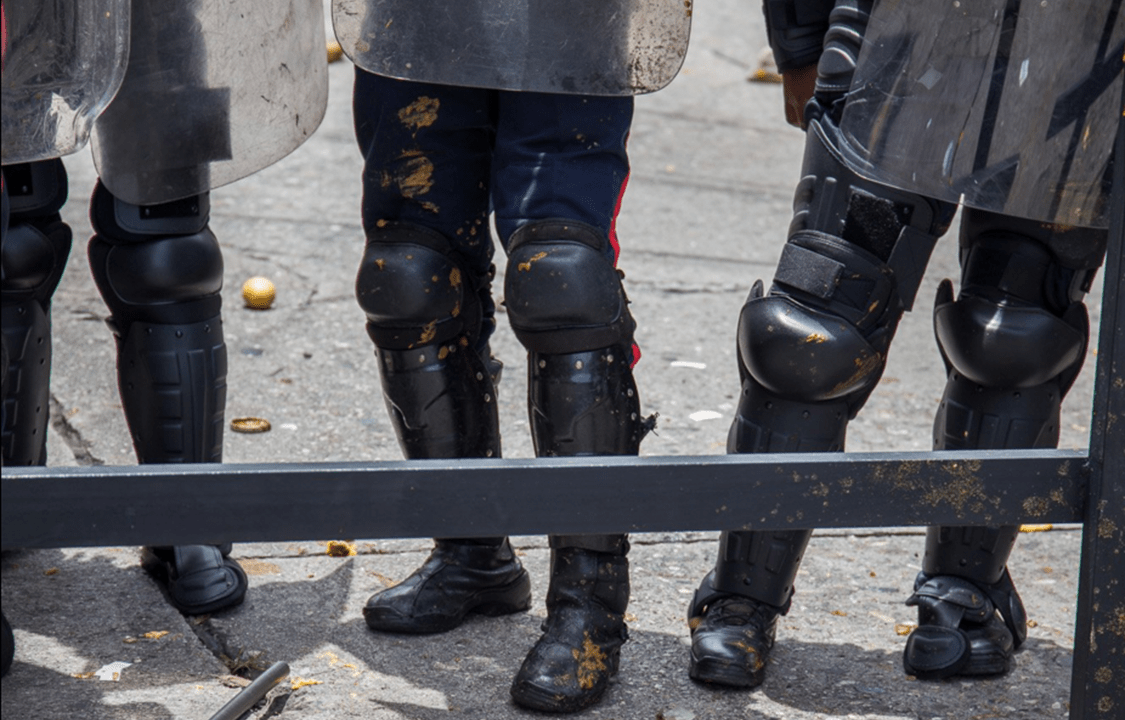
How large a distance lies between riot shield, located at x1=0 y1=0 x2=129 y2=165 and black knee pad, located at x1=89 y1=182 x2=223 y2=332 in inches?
19.9

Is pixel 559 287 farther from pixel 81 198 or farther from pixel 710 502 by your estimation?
pixel 81 198

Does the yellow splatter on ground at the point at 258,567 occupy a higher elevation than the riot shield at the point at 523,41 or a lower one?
lower

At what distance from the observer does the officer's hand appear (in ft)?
7.23

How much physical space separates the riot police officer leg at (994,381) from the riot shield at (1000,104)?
0.16 metres

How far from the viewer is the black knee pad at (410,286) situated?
1.95m

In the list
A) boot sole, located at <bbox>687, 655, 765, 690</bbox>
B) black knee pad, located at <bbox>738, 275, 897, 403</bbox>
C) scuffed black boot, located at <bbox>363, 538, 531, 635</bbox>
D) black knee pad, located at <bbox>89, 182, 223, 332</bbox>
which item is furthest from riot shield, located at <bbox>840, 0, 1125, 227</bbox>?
black knee pad, located at <bbox>89, 182, 223, 332</bbox>

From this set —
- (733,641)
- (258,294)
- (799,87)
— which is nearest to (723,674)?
(733,641)

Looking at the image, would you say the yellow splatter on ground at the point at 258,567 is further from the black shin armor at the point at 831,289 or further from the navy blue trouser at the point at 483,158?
the black shin armor at the point at 831,289

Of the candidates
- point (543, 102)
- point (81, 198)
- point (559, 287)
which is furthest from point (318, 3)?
point (81, 198)

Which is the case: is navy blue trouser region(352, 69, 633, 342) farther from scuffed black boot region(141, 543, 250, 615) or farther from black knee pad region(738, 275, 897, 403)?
scuffed black boot region(141, 543, 250, 615)

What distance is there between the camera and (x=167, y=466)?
1233 millimetres

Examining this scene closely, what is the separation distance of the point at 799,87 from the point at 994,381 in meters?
0.60

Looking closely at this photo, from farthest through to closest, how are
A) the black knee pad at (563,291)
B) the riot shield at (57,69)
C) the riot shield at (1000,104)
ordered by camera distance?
the black knee pad at (563,291) → the riot shield at (1000,104) → the riot shield at (57,69)

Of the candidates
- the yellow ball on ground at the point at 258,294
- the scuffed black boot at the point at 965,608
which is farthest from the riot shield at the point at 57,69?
the yellow ball on ground at the point at 258,294
